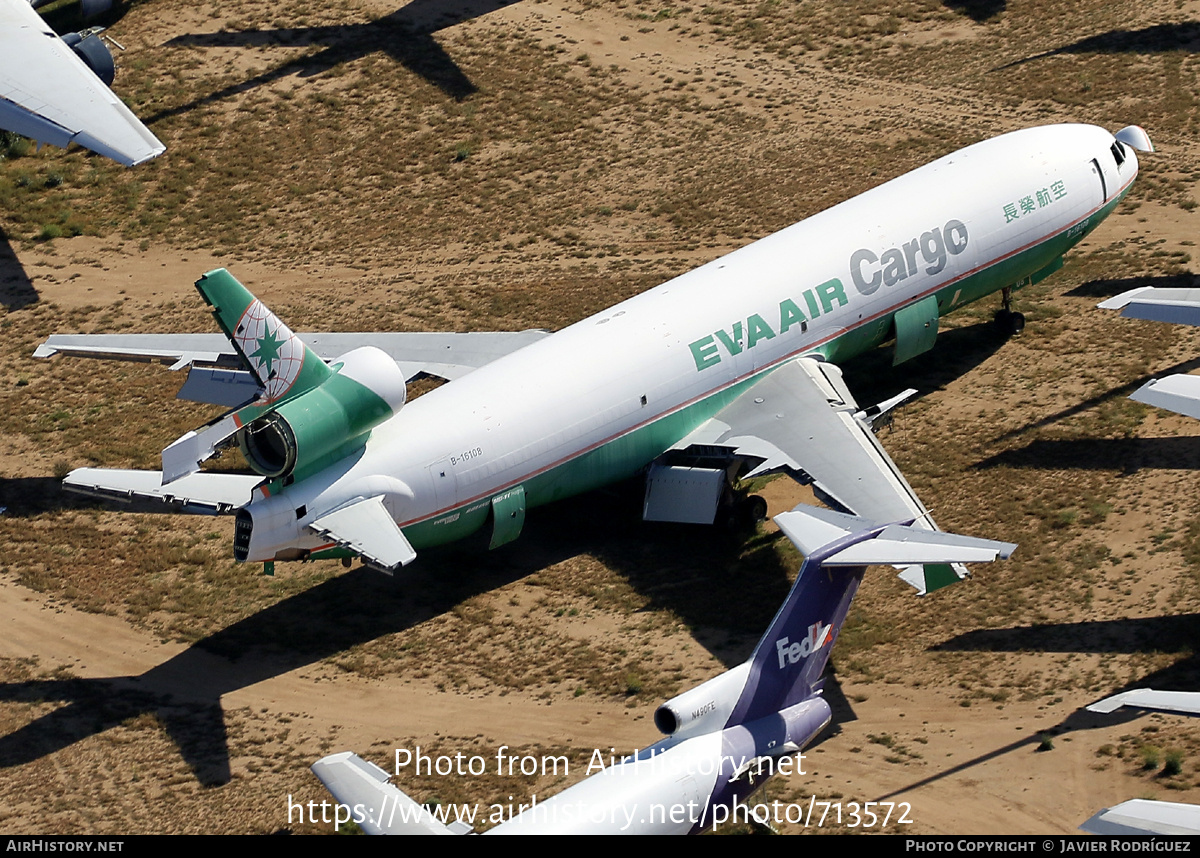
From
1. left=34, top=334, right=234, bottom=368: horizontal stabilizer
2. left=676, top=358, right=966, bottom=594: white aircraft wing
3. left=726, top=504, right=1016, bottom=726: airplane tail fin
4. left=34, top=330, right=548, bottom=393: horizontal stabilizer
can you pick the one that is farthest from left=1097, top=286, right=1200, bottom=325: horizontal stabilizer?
left=34, top=334, right=234, bottom=368: horizontal stabilizer

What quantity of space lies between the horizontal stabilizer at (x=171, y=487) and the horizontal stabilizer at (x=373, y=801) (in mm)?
9952

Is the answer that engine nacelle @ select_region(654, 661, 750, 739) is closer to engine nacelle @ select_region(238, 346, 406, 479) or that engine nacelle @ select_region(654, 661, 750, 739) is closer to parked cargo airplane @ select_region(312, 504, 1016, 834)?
parked cargo airplane @ select_region(312, 504, 1016, 834)

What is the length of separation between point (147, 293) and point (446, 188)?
12656mm

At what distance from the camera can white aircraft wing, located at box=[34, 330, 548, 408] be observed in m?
42.4

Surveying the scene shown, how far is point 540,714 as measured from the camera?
3494cm

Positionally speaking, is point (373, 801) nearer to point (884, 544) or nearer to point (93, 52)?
point (884, 544)

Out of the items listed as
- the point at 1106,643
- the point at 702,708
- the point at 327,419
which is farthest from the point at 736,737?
the point at 327,419

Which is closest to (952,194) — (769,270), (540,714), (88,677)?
(769,270)

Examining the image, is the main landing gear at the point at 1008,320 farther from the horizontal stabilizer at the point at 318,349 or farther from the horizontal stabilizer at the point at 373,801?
the horizontal stabilizer at the point at 373,801

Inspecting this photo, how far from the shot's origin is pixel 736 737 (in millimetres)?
27609

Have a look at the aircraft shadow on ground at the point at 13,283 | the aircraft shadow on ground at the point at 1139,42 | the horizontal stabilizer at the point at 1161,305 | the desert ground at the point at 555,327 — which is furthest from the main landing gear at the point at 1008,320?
the aircraft shadow on ground at the point at 13,283

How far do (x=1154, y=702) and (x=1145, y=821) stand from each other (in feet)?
8.37

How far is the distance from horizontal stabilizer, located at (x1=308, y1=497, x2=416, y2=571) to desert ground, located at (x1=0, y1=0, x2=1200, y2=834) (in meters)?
4.53

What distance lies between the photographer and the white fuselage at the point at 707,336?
1436 inches
